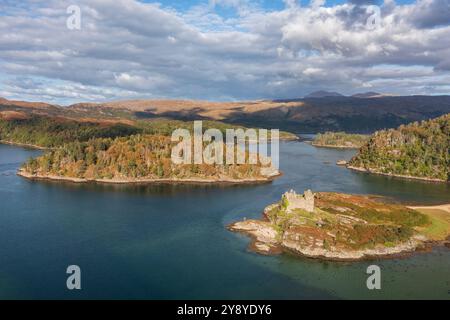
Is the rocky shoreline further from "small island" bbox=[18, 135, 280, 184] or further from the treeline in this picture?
the treeline

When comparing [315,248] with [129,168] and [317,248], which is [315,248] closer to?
[317,248]

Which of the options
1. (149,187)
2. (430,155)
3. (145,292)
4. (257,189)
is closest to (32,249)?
(145,292)

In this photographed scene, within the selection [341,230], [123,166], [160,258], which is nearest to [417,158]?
[341,230]

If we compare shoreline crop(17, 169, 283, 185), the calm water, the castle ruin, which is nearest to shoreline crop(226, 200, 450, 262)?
the calm water

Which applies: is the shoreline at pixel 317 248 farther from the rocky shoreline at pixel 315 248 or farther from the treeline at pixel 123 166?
the treeline at pixel 123 166

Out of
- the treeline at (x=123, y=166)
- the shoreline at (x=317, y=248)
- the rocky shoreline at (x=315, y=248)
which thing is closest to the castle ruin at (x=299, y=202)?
the shoreline at (x=317, y=248)

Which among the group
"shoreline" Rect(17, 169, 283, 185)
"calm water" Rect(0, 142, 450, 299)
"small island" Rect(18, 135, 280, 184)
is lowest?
"calm water" Rect(0, 142, 450, 299)
